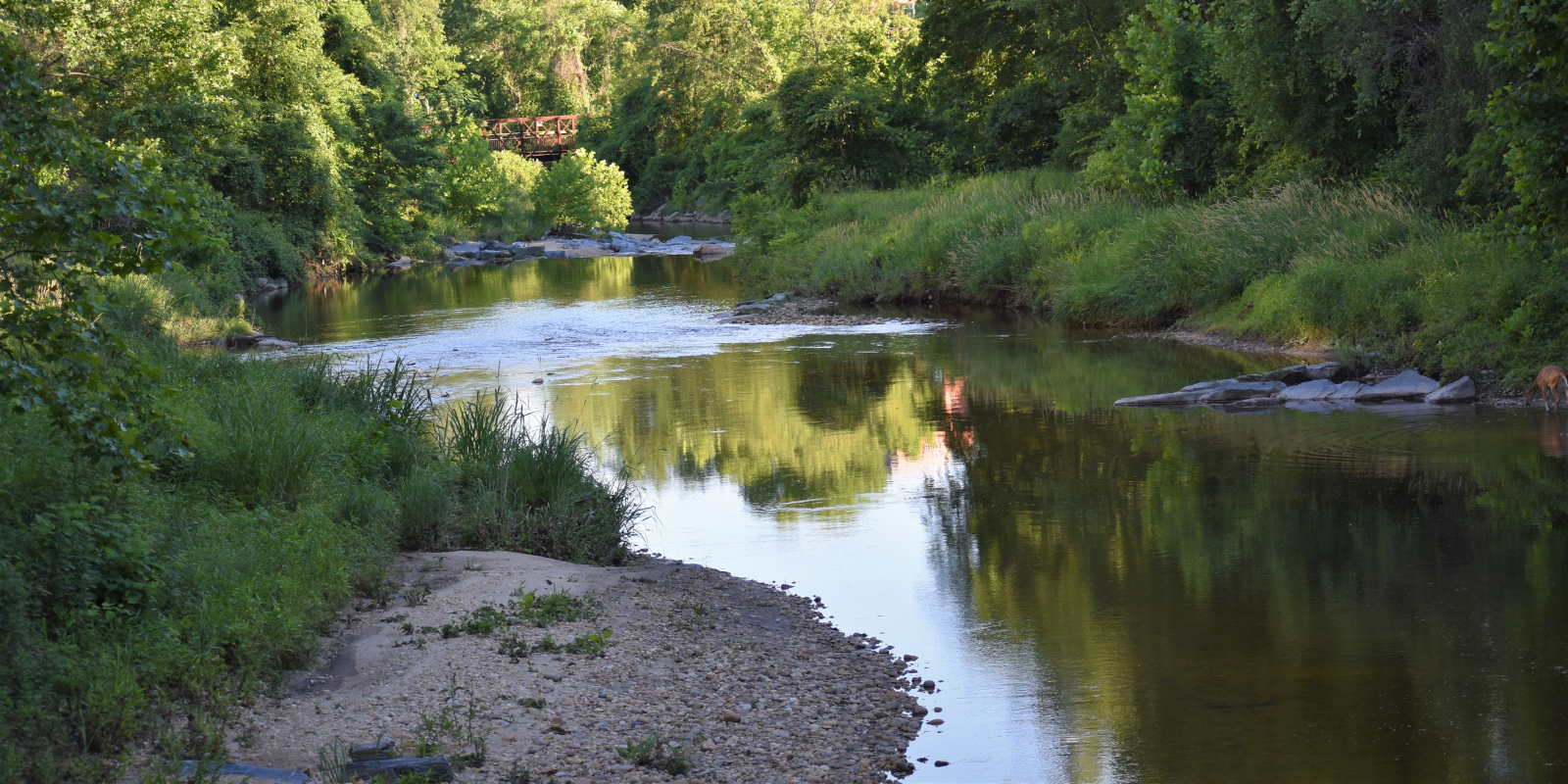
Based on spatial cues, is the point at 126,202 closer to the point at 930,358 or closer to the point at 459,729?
the point at 459,729

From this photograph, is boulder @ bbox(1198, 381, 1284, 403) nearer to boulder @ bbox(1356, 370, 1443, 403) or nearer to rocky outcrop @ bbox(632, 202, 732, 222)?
boulder @ bbox(1356, 370, 1443, 403)

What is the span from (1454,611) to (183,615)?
6.67m

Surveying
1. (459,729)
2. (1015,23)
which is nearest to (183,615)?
(459,729)

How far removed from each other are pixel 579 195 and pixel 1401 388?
45.1 meters

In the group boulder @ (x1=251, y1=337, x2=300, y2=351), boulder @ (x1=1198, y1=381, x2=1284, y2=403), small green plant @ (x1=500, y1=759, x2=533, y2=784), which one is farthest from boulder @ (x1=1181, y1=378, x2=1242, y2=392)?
boulder @ (x1=251, y1=337, x2=300, y2=351)

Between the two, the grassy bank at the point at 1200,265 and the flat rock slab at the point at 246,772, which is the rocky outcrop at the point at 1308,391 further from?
the flat rock slab at the point at 246,772

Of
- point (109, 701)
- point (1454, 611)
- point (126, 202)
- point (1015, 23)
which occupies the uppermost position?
point (1015, 23)

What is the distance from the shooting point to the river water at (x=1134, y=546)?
20.2 ft

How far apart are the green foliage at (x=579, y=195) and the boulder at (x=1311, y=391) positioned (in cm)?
4348

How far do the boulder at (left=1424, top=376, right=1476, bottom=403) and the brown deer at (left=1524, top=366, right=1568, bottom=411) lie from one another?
2.34 feet

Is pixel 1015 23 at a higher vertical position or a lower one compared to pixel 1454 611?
higher

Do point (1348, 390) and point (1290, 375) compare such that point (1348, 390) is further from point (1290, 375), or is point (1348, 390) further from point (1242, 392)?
point (1242, 392)

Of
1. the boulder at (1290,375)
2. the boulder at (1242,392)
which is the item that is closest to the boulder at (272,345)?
the boulder at (1242,392)

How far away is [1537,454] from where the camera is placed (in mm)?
11383
